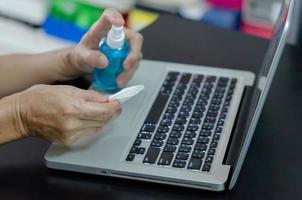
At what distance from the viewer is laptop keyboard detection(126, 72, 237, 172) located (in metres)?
0.93

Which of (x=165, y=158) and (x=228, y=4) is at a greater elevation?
(x=165, y=158)

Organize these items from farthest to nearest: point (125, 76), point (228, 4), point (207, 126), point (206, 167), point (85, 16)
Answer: point (228, 4) → point (85, 16) → point (125, 76) → point (207, 126) → point (206, 167)

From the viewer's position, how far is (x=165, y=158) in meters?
0.92

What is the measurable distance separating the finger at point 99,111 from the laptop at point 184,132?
0.05 m

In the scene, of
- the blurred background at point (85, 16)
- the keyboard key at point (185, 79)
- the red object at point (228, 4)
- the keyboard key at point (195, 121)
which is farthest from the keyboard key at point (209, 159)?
the red object at point (228, 4)

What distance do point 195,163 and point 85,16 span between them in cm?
115

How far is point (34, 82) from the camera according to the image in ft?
3.80

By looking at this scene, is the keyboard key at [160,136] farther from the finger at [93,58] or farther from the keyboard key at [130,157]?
the finger at [93,58]

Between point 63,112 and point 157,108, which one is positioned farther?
point 157,108

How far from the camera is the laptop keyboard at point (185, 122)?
0.93m

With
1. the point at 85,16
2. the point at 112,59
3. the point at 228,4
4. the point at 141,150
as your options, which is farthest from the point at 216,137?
the point at 228,4

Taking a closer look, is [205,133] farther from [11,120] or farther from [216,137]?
[11,120]

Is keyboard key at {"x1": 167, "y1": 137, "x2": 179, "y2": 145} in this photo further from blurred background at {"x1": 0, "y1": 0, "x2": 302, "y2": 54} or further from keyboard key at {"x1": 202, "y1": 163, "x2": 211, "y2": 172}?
blurred background at {"x1": 0, "y1": 0, "x2": 302, "y2": 54}

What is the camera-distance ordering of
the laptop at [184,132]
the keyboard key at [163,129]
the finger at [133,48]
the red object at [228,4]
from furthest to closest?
the red object at [228,4]
the finger at [133,48]
the keyboard key at [163,129]
the laptop at [184,132]
